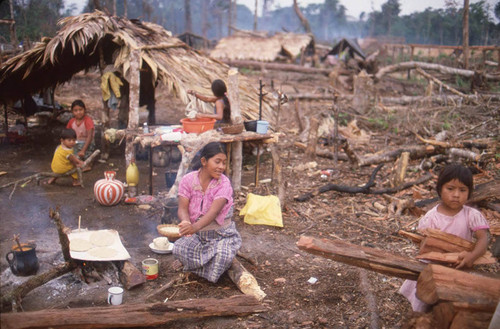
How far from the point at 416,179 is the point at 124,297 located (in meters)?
5.51

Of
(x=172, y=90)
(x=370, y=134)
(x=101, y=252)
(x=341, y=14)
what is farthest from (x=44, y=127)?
(x=341, y=14)

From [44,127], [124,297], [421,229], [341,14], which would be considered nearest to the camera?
[421,229]

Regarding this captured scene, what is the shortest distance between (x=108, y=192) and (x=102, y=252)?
2.08 metres

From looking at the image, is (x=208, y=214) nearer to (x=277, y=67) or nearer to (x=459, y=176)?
(x=459, y=176)

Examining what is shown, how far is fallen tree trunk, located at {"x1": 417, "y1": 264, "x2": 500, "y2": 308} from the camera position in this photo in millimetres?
2235

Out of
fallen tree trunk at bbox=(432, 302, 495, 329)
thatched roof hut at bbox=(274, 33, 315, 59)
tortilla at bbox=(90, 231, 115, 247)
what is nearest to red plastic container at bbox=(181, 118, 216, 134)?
tortilla at bbox=(90, 231, 115, 247)

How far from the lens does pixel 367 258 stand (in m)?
2.69

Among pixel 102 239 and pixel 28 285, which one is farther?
pixel 102 239

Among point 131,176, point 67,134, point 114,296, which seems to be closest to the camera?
point 114,296

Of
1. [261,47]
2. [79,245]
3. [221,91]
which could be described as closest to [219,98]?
[221,91]

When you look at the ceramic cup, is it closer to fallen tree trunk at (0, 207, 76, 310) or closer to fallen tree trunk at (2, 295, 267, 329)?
fallen tree trunk at (0, 207, 76, 310)

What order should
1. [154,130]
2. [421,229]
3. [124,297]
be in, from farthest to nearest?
1. [154,130]
2. [124,297]
3. [421,229]

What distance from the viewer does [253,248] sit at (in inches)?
186

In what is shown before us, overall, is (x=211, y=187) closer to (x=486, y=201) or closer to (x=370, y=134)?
(x=486, y=201)
